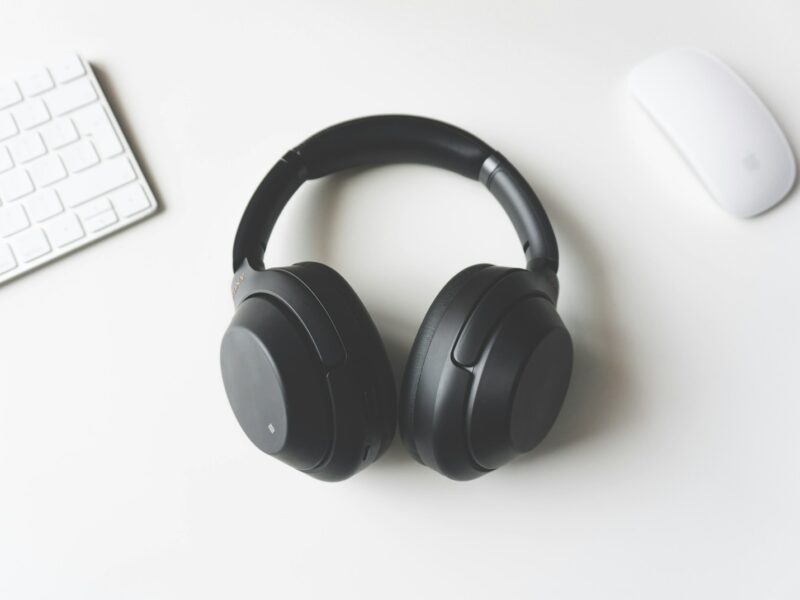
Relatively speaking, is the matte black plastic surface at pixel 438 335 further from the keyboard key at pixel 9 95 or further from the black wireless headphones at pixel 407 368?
the keyboard key at pixel 9 95

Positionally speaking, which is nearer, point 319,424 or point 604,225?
point 319,424

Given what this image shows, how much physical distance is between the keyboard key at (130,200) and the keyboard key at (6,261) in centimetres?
10

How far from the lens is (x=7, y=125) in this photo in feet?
2.45

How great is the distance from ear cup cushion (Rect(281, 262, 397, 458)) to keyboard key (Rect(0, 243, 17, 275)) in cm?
30

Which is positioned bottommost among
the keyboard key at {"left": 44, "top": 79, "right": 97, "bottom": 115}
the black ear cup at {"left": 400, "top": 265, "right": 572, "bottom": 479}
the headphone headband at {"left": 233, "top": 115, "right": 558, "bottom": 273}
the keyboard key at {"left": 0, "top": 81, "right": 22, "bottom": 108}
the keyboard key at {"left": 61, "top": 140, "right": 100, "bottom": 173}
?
the black ear cup at {"left": 400, "top": 265, "right": 572, "bottom": 479}

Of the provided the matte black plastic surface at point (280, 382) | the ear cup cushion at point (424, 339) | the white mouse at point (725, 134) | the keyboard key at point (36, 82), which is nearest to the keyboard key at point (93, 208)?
the keyboard key at point (36, 82)

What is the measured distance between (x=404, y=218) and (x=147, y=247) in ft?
0.79

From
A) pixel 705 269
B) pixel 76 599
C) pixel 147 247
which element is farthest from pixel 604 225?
pixel 76 599

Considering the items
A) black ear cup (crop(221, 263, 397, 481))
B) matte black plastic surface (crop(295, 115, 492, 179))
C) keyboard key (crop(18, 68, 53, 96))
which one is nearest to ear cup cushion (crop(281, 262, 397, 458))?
black ear cup (crop(221, 263, 397, 481))

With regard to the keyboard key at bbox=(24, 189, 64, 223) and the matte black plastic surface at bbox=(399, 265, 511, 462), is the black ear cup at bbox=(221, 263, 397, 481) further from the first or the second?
the keyboard key at bbox=(24, 189, 64, 223)

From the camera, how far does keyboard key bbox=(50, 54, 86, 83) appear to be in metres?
0.75

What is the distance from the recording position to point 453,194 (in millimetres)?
719

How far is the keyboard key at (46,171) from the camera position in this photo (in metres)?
0.74

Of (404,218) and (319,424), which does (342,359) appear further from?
(404,218)
